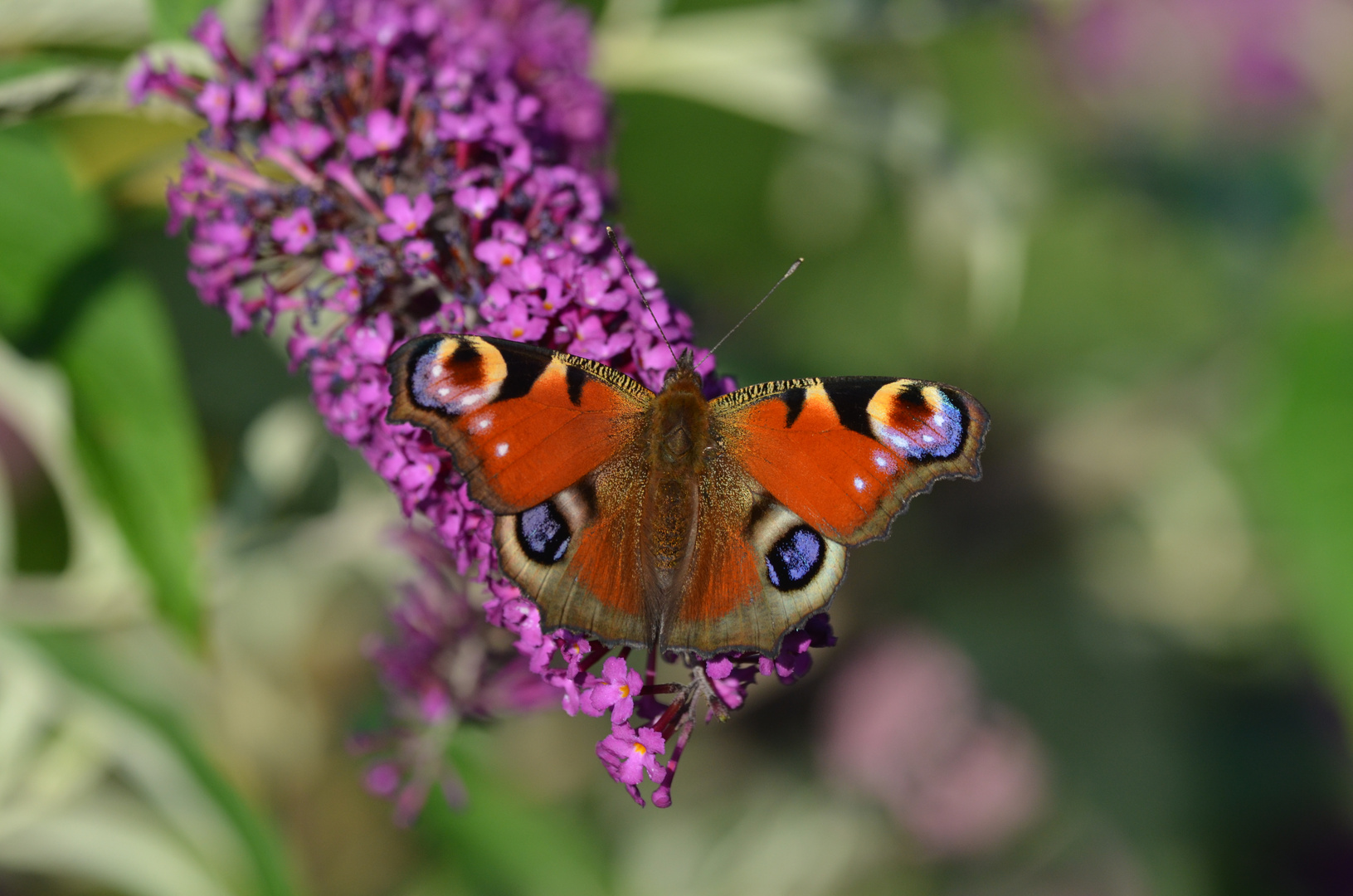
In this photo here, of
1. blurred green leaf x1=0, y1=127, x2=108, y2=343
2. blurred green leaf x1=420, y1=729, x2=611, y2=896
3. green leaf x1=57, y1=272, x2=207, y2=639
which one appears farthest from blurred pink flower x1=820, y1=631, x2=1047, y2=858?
blurred green leaf x1=0, y1=127, x2=108, y2=343

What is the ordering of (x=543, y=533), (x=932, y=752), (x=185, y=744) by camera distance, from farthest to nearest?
(x=932, y=752) < (x=185, y=744) < (x=543, y=533)

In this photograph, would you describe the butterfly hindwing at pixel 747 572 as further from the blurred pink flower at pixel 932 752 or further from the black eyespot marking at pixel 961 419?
the blurred pink flower at pixel 932 752

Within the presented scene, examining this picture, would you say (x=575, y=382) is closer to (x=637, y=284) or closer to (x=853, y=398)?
(x=637, y=284)

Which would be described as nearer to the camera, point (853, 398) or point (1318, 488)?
point (853, 398)

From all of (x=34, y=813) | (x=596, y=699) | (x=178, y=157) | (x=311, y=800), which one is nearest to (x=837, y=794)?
(x=311, y=800)

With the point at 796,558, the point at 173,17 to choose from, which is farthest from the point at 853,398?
the point at 173,17

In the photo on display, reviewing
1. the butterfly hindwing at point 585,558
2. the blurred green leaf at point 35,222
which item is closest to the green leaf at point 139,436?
the blurred green leaf at point 35,222
